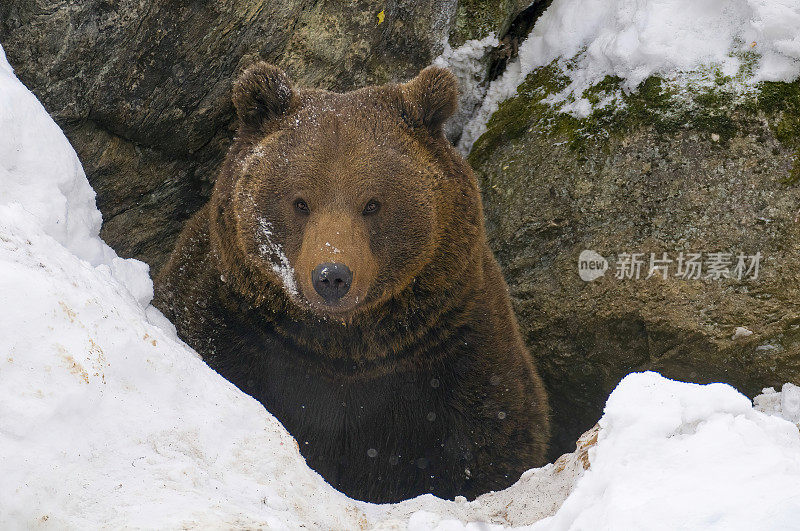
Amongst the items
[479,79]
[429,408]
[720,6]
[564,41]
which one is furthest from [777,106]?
[429,408]

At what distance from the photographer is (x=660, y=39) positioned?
210 inches

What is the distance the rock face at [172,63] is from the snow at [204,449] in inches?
81.1

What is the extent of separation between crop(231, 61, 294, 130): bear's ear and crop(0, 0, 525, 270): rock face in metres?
1.20

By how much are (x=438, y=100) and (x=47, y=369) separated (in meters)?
2.54

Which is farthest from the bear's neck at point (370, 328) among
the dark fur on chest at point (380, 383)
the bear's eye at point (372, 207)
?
the bear's eye at point (372, 207)

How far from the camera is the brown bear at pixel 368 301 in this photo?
374cm

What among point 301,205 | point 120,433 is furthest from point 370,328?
point 120,433

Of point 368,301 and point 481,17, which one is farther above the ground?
point 481,17

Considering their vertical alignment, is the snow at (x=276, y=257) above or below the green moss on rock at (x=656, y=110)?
below

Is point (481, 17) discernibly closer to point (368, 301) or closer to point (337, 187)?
point (337, 187)

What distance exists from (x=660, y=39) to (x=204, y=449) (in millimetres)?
4537

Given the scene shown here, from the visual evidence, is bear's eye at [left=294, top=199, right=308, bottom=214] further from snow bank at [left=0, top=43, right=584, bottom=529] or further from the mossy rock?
the mossy rock

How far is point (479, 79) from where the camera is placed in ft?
20.6

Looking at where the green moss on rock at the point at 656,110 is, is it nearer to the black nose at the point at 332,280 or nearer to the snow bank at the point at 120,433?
the black nose at the point at 332,280
